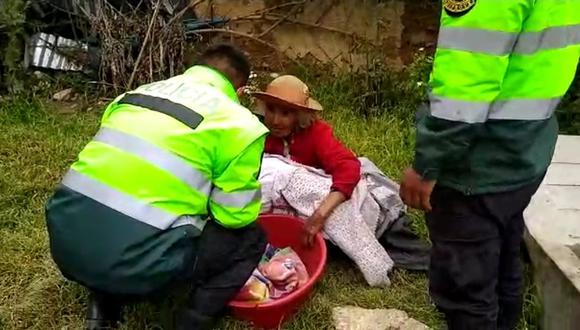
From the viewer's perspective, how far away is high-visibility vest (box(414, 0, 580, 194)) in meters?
2.43

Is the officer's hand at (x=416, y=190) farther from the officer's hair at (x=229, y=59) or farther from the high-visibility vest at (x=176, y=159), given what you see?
the officer's hair at (x=229, y=59)

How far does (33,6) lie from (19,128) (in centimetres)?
116

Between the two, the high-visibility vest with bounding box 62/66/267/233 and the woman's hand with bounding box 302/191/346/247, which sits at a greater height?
the high-visibility vest with bounding box 62/66/267/233

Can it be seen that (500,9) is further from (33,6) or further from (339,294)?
(33,6)

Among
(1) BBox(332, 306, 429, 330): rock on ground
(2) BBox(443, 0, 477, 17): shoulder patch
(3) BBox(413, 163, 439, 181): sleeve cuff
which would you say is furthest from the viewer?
(1) BBox(332, 306, 429, 330): rock on ground

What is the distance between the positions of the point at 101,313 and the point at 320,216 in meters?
0.97

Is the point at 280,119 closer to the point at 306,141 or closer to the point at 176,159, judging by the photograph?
the point at 306,141

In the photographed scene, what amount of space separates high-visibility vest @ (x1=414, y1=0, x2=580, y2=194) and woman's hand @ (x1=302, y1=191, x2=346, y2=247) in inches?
39.9

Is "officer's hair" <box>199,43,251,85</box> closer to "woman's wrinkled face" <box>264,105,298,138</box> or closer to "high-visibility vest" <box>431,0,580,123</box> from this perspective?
"woman's wrinkled face" <box>264,105,298,138</box>

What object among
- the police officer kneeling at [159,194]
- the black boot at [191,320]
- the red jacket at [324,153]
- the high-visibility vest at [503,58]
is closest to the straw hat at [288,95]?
the red jacket at [324,153]

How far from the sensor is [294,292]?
3.44m

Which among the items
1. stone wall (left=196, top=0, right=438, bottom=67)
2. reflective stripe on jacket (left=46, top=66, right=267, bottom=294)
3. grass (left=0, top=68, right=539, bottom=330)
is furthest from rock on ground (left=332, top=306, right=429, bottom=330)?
stone wall (left=196, top=0, right=438, bottom=67)

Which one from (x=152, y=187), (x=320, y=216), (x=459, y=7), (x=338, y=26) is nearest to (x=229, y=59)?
(x=152, y=187)

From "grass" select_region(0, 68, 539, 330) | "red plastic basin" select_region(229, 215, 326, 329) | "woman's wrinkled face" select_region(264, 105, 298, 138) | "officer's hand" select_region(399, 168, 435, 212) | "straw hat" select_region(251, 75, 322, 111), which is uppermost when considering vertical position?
"officer's hand" select_region(399, 168, 435, 212)
